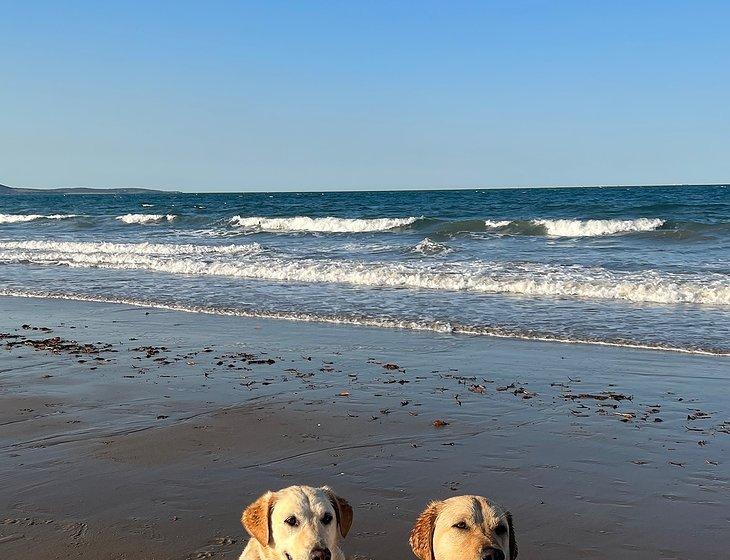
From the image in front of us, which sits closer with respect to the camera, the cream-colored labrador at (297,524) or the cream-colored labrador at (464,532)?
the cream-colored labrador at (464,532)

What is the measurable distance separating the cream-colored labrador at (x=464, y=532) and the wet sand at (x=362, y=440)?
1.14 metres

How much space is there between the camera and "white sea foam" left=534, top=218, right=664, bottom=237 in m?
32.3

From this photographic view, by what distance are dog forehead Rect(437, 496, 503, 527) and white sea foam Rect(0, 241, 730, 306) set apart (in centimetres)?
1261

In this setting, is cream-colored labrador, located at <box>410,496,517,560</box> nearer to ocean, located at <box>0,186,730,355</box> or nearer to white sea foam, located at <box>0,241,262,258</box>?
ocean, located at <box>0,186,730,355</box>

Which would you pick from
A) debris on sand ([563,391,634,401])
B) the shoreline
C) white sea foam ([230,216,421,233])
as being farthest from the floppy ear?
white sea foam ([230,216,421,233])

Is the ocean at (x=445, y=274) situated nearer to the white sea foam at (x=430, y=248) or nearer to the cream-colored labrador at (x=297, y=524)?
the white sea foam at (x=430, y=248)

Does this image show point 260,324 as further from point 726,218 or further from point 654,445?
point 726,218

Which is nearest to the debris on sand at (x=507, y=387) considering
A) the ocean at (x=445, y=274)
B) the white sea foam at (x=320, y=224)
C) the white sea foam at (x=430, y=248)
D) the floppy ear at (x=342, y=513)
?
the ocean at (x=445, y=274)

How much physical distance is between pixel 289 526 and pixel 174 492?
2.07 m

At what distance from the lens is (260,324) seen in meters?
14.0

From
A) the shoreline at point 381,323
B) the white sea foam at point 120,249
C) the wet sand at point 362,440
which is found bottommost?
the wet sand at point 362,440

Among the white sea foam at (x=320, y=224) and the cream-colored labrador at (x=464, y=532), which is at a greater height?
the white sea foam at (x=320, y=224)

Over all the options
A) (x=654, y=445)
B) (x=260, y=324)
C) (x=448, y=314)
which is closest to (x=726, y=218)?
(x=448, y=314)

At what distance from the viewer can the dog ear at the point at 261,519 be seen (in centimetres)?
450
